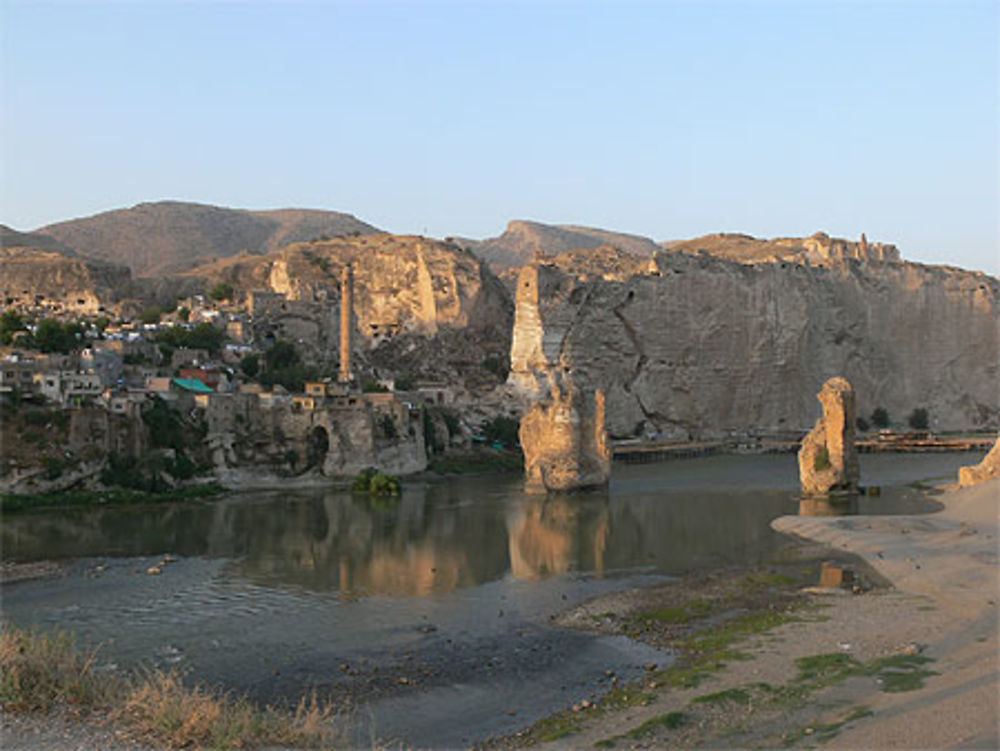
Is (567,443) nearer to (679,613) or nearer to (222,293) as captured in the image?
(679,613)

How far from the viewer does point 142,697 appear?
966 centimetres

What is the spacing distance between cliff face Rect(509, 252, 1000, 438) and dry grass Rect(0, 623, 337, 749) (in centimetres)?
4287

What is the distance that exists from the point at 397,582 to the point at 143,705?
10736 millimetres

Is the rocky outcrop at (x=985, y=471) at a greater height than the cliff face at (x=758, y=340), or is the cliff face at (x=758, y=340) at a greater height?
the cliff face at (x=758, y=340)

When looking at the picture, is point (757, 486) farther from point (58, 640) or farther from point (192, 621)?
point (58, 640)


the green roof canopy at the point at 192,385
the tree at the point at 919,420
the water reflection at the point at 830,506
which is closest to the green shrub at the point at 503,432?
the green roof canopy at the point at 192,385

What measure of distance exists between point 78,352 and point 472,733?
32412 mm

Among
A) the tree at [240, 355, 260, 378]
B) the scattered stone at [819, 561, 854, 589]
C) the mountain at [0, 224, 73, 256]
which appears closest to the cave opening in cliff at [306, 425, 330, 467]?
the tree at [240, 355, 260, 378]

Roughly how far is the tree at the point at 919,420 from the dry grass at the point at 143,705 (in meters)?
58.2

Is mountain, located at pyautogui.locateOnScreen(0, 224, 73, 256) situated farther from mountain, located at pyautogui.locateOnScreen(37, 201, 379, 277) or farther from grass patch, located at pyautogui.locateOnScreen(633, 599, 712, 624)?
grass patch, located at pyautogui.locateOnScreen(633, 599, 712, 624)

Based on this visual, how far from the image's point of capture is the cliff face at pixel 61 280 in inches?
2409

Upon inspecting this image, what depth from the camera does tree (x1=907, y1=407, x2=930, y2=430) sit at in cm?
6316

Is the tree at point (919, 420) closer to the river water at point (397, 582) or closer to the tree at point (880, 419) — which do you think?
the tree at point (880, 419)

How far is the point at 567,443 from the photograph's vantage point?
3388 cm
